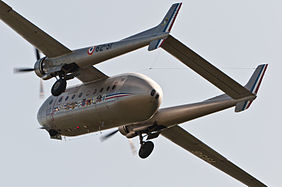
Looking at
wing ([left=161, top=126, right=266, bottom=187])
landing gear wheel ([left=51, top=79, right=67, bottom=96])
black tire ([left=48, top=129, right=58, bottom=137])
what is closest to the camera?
landing gear wheel ([left=51, top=79, right=67, bottom=96])

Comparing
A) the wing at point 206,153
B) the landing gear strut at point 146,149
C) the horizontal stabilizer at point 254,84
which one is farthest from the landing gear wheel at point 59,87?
the horizontal stabilizer at point 254,84

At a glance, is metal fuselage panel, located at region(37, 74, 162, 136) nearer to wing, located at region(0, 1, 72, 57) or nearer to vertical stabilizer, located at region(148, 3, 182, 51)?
wing, located at region(0, 1, 72, 57)

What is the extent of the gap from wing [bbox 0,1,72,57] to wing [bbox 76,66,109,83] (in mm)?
2348

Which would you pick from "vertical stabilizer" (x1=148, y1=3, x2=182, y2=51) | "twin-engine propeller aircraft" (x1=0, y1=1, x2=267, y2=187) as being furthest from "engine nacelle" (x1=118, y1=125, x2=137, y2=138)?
"vertical stabilizer" (x1=148, y1=3, x2=182, y2=51)

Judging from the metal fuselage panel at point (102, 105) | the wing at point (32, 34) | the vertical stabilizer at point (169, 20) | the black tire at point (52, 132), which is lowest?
the black tire at point (52, 132)

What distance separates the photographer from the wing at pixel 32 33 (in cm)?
4625

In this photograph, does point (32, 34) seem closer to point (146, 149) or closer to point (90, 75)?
point (90, 75)

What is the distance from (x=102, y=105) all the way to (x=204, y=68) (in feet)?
23.6

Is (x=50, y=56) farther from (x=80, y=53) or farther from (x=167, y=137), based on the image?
(x=167, y=137)

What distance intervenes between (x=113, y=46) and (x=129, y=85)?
137 inches

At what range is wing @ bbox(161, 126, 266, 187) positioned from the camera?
52938 millimetres

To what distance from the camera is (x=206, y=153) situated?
54.3m

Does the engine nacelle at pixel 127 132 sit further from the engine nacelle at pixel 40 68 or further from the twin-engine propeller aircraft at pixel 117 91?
the engine nacelle at pixel 40 68

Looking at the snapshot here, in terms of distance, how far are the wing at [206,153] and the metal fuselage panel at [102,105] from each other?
6.25 metres
